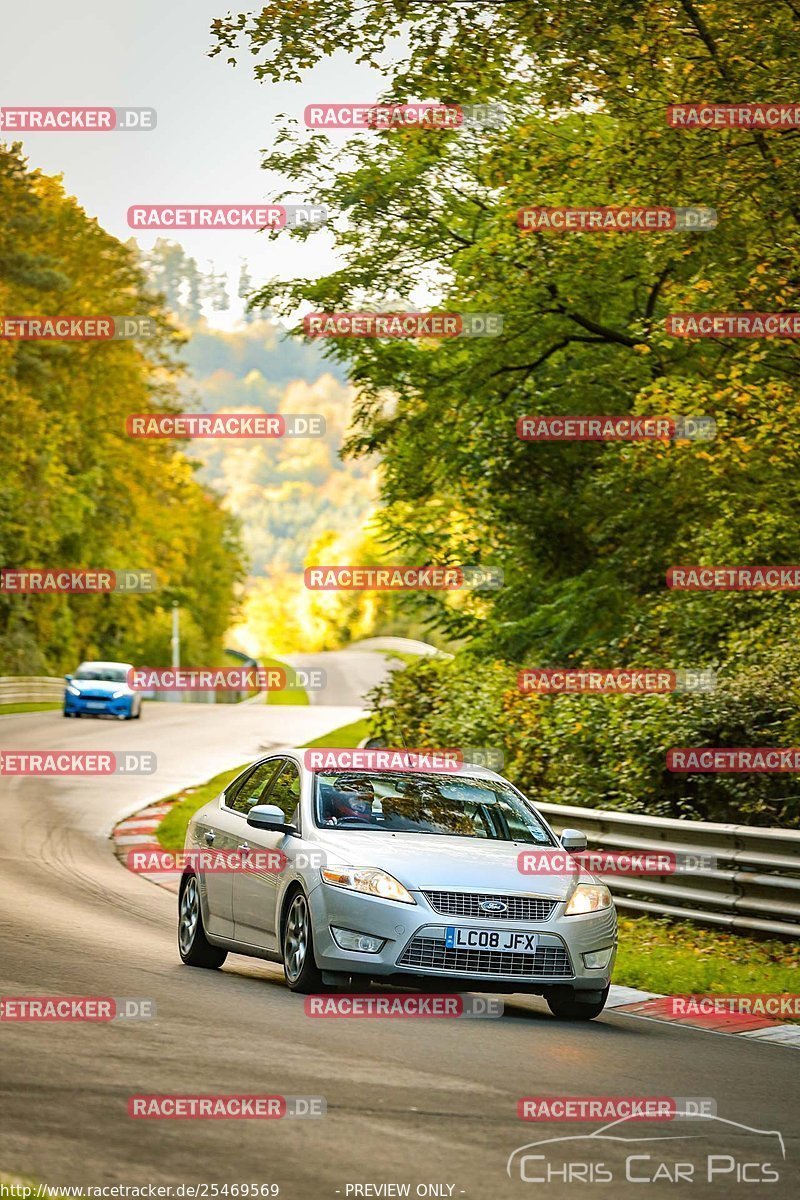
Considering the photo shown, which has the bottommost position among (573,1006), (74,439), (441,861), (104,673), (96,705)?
(96,705)

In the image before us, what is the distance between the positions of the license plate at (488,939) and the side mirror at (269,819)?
1334 mm

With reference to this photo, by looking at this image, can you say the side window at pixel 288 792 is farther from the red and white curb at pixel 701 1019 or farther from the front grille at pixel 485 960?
the red and white curb at pixel 701 1019

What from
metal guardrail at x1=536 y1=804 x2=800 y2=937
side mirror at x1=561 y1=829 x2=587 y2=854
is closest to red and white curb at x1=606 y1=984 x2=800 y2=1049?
side mirror at x1=561 y1=829 x2=587 y2=854

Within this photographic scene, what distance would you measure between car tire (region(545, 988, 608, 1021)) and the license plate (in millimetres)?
445

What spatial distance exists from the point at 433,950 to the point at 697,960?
358 centimetres

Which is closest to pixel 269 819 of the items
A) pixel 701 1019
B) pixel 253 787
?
pixel 253 787

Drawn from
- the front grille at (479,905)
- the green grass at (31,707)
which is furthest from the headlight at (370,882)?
the green grass at (31,707)

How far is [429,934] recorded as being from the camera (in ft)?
31.3

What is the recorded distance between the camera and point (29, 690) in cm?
5319

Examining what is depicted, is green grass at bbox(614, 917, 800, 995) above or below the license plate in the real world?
below

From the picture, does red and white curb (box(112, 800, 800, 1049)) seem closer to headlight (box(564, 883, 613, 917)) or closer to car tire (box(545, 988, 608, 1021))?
car tire (box(545, 988, 608, 1021))

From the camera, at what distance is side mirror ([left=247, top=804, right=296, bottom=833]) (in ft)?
34.1

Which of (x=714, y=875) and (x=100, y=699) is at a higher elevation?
(x=714, y=875)

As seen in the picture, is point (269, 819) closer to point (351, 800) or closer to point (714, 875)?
point (351, 800)
